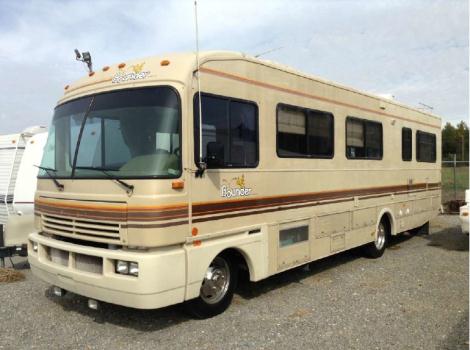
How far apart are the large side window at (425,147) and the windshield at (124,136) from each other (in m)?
7.44

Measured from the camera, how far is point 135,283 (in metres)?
4.54

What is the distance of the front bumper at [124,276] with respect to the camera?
453 centimetres

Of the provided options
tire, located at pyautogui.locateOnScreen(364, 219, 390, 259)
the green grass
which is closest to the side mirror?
tire, located at pyautogui.locateOnScreen(364, 219, 390, 259)

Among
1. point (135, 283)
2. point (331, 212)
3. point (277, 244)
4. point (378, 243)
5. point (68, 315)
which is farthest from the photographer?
point (378, 243)

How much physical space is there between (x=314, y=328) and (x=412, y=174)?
6213mm

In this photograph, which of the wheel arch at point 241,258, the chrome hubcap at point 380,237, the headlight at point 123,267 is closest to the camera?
the headlight at point 123,267

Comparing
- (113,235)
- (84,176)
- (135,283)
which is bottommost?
(135,283)

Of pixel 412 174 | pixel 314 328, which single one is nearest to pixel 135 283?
pixel 314 328

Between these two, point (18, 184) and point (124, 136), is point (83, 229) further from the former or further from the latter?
point (18, 184)

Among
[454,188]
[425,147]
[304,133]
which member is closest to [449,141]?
[454,188]

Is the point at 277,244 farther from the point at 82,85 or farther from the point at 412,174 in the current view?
the point at 412,174

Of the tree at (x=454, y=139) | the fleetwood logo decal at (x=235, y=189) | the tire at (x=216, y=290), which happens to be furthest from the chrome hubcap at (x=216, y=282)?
the tree at (x=454, y=139)

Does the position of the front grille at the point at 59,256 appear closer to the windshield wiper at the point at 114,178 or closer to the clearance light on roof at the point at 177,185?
the windshield wiper at the point at 114,178

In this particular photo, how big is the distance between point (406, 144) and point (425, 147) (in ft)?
4.40
